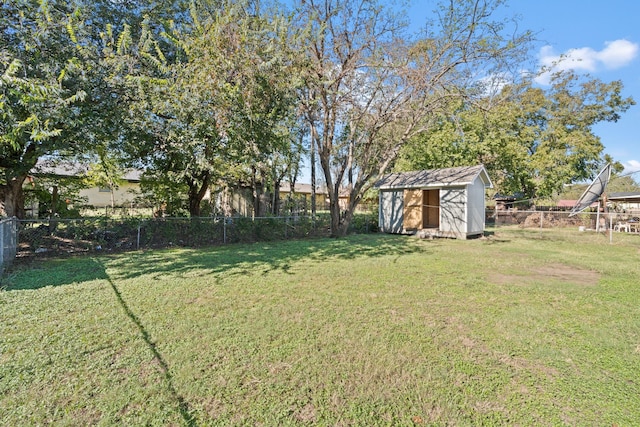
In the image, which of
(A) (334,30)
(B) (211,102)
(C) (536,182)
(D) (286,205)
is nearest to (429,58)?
(A) (334,30)

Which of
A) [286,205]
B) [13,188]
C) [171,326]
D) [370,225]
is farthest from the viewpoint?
[286,205]

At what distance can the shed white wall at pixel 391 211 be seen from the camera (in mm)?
13398

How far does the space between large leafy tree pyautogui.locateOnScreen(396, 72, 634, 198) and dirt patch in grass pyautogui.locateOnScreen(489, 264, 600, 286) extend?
1274 cm

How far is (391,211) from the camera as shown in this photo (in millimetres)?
13688

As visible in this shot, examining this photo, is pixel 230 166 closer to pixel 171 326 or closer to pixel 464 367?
Answer: pixel 171 326

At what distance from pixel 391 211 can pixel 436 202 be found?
2198 millimetres

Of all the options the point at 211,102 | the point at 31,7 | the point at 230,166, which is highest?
the point at 31,7

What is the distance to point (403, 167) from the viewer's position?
20062 millimetres

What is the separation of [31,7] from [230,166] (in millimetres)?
5240

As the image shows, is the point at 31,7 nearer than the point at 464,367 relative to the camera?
No

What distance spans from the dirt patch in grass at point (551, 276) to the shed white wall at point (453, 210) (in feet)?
16.7

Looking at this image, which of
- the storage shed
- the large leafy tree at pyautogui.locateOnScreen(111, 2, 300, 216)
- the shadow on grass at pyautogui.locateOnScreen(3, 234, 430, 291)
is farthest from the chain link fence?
the large leafy tree at pyautogui.locateOnScreen(111, 2, 300, 216)

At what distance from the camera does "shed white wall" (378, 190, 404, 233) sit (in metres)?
13.4

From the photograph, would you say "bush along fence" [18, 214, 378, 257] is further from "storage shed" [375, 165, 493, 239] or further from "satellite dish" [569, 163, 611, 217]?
"satellite dish" [569, 163, 611, 217]
